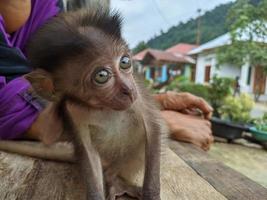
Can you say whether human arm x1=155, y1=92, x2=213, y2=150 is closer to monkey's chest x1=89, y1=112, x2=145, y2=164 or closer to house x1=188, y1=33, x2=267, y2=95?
monkey's chest x1=89, y1=112, x2=145, y2=164

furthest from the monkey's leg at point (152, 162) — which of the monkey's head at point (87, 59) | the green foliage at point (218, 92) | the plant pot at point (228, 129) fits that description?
the green foliage at point (218, 92)

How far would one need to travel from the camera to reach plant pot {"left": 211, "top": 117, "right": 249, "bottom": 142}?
6.15m

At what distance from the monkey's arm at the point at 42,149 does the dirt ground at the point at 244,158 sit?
3415 mm

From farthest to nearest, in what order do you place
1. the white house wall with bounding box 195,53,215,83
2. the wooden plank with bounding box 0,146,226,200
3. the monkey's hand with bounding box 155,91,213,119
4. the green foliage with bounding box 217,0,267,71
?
the white house wall with bounding box 195,53,215,83 < the green foliage with bounding box 217,0,267,71 < the monkey's hand with bounding box 155,91,213,119 < the wooden plank with bounding box 0,146,226,200

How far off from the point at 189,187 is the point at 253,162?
4438 millimetres

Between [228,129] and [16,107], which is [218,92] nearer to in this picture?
[228,129]

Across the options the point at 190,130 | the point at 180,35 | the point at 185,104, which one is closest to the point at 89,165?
the point at 190,130

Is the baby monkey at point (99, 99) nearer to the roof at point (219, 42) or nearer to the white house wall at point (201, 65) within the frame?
the roof at point (219, 42)

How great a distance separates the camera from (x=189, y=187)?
0.96 meters

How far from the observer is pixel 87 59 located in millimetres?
771

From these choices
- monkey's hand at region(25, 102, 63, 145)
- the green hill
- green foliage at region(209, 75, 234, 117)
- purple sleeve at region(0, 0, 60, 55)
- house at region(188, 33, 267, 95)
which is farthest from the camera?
the green hill

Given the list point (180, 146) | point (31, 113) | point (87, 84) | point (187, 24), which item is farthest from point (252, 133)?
point (187, 24)

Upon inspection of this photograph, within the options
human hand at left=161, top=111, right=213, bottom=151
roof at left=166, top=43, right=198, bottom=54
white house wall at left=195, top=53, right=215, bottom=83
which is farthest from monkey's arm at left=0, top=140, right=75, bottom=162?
roof at left=166, top=43, right=198, bottom=54

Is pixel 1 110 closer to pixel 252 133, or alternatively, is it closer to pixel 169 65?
pixel 252 133
